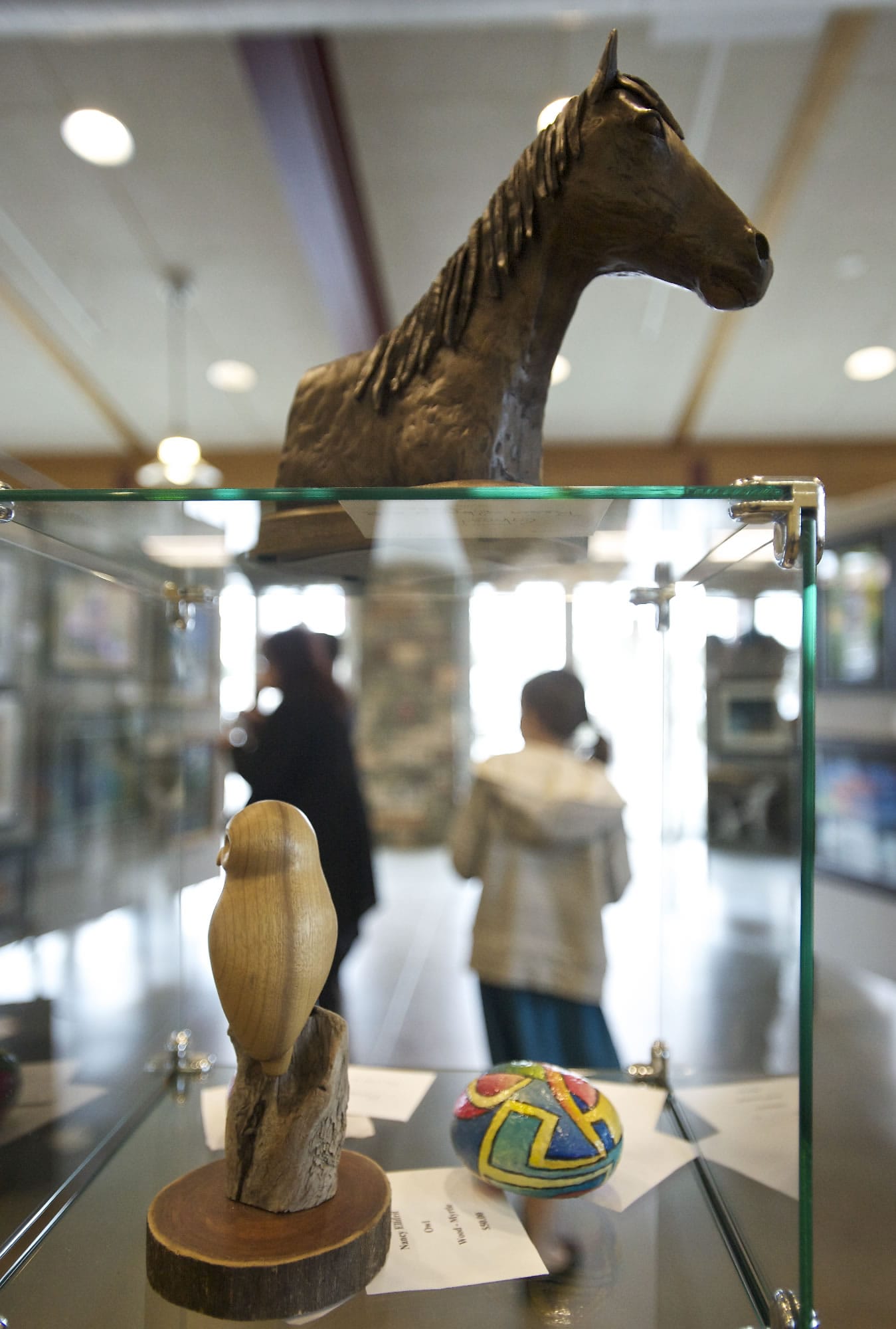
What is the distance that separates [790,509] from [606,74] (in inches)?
14.4

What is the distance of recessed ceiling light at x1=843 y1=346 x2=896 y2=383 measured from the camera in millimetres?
3270

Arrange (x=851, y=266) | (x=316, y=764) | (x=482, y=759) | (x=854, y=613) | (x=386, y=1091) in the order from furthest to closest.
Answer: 1. (x=851, y=266)
2. (x=854, y=613)
3. (x=482, y=759)
4. (x=316, y=764)
5. (x=386, y=1091)

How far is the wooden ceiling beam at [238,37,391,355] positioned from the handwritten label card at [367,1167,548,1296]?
2176mm

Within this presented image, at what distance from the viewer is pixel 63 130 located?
221 centimetres

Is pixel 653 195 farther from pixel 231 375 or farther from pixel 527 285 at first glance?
pixel 231 375

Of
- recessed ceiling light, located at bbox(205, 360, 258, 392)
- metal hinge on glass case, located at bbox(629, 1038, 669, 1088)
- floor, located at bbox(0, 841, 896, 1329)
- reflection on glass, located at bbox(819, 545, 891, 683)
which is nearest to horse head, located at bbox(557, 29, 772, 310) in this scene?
floor, located at bbox(0, 841, 896, 1329)

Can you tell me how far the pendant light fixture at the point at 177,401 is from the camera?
290cm

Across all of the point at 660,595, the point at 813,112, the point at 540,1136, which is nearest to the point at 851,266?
the point at 813,112

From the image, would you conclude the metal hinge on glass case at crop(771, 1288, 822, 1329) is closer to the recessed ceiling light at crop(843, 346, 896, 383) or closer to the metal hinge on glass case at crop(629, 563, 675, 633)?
the metal hinge on glass case at crop(629, 563, 675, 633)

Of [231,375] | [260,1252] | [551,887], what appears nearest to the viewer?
[260,1252]

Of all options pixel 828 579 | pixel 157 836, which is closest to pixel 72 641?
pixel 157 836

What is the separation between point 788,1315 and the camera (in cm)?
65

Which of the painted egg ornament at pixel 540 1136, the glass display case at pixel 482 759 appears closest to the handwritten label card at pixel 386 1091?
the glass display case at pixel 482 759

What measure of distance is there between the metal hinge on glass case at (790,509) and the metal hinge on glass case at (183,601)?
2.24 feet
